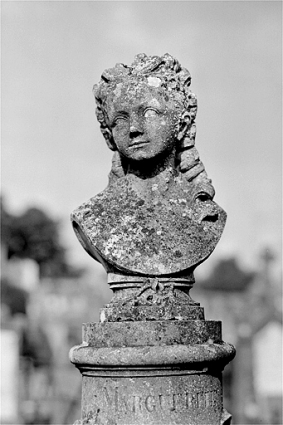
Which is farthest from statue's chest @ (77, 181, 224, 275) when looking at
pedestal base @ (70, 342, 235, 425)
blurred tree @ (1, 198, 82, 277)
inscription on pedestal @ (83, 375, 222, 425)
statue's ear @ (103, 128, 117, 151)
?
blurred tree @ (1, 198, 82, 277)

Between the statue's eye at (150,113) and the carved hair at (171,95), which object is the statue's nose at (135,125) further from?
the carved hair at (171,95)

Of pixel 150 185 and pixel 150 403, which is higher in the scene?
pixel 150 185

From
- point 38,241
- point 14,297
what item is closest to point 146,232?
point 14,297

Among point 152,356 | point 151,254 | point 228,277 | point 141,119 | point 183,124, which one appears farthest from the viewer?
point 228,277

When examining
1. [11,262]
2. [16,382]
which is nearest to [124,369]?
[16,382]

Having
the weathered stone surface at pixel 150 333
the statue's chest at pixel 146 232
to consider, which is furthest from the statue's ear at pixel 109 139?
the weathered stone surface at pixel 150 333

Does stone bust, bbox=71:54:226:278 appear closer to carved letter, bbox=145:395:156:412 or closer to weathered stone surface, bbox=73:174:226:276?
weathered stone surface, bbox=73:174:226:276

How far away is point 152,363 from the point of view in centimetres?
505

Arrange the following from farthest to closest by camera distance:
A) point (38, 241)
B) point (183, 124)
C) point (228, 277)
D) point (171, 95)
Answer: point (228, 277), point (38, 241), point (183, 124), point (171, 95)

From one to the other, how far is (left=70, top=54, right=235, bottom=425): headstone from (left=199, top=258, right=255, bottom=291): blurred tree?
7428 centimetres

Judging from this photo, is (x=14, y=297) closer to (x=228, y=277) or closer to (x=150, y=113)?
(x=228, y=277)

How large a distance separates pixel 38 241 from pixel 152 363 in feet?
199

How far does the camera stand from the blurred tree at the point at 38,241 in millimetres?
64250

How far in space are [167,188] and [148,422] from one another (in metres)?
1.83
